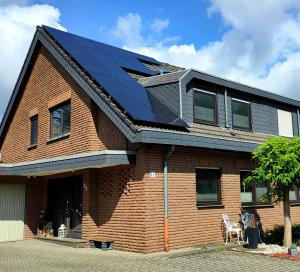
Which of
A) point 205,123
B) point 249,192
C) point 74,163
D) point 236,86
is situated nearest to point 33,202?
point 74,163

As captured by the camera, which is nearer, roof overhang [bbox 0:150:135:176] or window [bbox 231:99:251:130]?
roof overhang [bbox 0:150:135:176]

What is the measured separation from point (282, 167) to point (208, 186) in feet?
8.68

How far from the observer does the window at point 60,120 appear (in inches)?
632

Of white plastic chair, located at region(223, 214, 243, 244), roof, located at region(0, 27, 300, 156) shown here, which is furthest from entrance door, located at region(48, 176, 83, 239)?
white plastic chair, located at region(223, 214, 243, 244)

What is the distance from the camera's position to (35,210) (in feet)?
58.7

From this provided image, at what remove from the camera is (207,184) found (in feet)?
47.3

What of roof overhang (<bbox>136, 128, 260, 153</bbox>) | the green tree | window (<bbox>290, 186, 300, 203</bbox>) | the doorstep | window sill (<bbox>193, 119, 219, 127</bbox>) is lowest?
the doorstep

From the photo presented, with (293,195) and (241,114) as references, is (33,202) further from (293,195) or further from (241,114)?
(293,195)

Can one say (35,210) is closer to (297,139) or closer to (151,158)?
(151,158)

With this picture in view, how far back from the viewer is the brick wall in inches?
559

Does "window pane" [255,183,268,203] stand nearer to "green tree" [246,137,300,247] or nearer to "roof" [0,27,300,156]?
"roof" [0,27,300,156]

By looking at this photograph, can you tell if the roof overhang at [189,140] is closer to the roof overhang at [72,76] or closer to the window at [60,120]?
the roof overhang at [72,76]

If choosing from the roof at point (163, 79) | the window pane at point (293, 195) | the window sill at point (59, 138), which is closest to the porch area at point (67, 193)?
the window sill at point (59, 138)

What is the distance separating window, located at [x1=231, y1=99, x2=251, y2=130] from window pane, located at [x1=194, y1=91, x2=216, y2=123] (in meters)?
1.32
